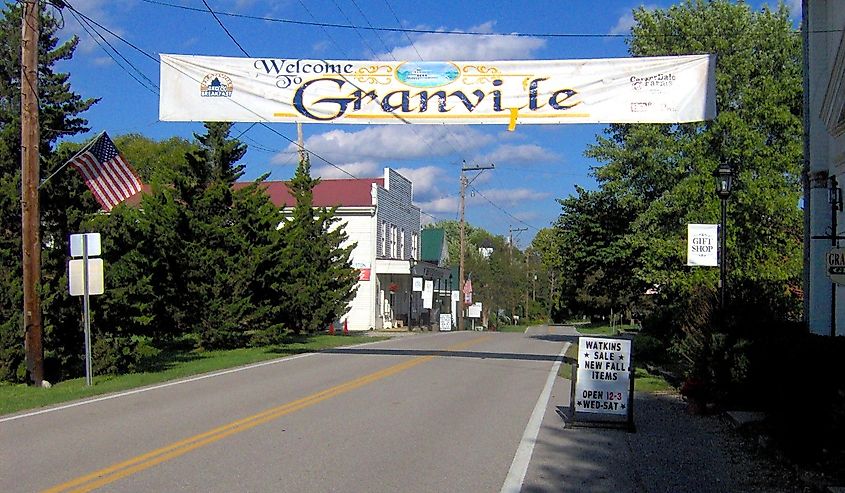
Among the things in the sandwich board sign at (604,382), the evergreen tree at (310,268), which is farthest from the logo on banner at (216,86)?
the evergreen tree at (310,268)

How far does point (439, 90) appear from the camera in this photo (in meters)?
17.8

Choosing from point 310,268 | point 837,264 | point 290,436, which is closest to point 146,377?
point 290,436

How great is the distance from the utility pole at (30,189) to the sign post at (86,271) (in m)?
0.75

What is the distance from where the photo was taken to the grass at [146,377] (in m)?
14.8

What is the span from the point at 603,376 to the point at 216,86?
10.7m

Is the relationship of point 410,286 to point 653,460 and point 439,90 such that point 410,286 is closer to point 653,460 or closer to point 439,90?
point 439,90

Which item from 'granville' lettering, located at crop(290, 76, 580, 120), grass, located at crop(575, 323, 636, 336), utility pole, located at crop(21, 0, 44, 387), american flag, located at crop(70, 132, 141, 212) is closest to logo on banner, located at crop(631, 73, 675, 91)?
'granville' lettering, located at crop(290, 76, 580, 120)

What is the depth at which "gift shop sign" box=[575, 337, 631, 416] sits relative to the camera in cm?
1212

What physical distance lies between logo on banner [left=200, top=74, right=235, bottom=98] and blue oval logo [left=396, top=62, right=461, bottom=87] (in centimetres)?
366

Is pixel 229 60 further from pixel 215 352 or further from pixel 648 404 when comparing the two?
pixel 215 352

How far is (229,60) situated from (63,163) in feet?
13.6

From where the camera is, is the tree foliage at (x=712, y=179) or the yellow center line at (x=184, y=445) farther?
the tree foliage at (x=712, y=179)

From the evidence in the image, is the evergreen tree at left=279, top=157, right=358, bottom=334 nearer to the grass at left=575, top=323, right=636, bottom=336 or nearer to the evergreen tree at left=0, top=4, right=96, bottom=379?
the grass at left=575, top=323, right=636, bottom=336

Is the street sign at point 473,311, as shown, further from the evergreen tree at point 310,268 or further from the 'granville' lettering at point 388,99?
the 'granville' lettering at point 388,99
